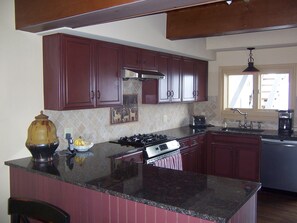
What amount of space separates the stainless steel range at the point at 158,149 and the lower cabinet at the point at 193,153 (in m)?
0.26

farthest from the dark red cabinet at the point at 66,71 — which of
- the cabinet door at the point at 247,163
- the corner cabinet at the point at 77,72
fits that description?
the cabinet door at the point at 247,163

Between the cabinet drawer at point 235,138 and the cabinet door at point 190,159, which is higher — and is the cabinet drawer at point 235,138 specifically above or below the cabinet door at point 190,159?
above

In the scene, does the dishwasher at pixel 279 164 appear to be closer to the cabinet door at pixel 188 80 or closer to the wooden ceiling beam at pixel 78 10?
the cabinet door at pixel 188 80

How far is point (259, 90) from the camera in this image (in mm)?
5043

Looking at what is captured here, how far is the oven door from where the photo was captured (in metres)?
3.51

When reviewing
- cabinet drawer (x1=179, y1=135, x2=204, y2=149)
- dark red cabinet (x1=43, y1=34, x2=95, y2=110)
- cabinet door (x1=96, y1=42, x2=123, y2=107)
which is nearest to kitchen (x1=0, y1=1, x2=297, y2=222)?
dark red cabinet (x1=43, y1=34, x2=95, y2=110)

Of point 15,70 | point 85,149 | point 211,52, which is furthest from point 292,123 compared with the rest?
point 15,70

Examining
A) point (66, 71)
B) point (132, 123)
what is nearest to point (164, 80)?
point (132, 123)

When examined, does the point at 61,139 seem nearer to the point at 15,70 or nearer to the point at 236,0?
the point at 15,70

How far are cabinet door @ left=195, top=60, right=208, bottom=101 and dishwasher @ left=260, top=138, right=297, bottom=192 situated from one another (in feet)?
4.44

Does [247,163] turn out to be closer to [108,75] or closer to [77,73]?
[108,75]

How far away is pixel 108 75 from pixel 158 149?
3.49ft

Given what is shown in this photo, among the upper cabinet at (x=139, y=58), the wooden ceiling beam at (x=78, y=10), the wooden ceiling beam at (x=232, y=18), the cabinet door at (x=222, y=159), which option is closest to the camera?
the wooden ceiling beam at (x=78, y=10)

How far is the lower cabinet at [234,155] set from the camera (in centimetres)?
442
